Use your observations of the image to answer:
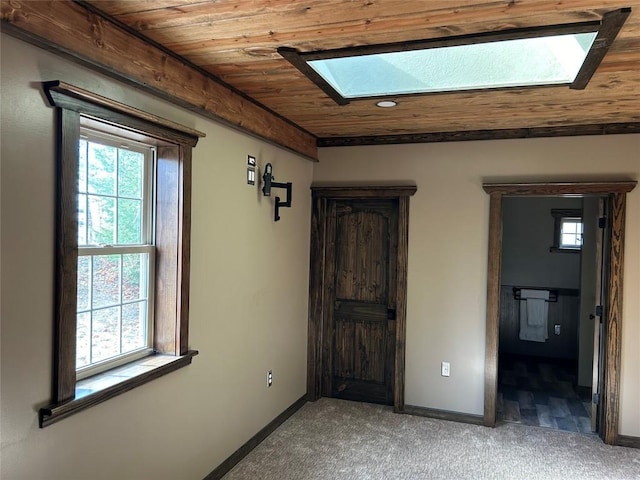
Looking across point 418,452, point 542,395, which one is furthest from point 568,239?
point 418,452

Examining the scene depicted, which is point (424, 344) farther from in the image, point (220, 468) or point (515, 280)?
point (515, 280)

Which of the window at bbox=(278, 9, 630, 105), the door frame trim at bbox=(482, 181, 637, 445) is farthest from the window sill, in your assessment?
the door frame trim at bbox=(482, 181, 637, 445)

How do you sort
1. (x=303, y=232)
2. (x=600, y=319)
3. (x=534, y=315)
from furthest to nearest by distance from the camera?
(x=534, y=315) < (x=303, y=232) < (x=600, y=319)

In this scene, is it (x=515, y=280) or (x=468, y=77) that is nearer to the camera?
(x=468, y=77)

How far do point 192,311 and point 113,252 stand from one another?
62cm

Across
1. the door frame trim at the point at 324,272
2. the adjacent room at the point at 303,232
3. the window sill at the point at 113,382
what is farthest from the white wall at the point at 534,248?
the window sill at the point at 113,382

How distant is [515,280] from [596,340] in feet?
8.07

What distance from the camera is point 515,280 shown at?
6.25 metres

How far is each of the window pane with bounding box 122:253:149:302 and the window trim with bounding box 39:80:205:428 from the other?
78mm

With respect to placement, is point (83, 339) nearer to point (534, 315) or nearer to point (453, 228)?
point (453, 228)

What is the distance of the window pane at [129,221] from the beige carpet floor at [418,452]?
166cm

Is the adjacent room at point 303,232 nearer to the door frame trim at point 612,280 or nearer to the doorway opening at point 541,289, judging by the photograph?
the door frame trim at point 612,280

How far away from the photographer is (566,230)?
6.18 metres

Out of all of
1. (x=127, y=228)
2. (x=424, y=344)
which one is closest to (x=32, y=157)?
(x=127, y=228)
